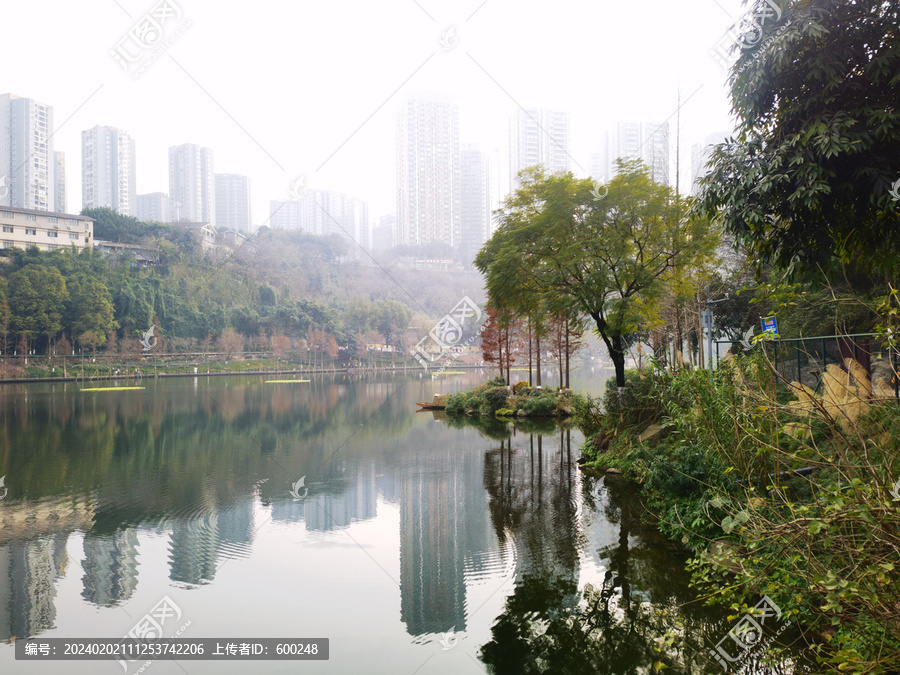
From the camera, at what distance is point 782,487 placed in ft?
11.3

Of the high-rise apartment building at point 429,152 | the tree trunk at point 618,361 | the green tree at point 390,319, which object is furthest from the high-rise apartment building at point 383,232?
the tree trunk at point 618,361

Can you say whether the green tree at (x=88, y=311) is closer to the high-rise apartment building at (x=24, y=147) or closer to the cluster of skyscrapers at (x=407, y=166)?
the cluster of skyscrapers at (x=407, y=166)

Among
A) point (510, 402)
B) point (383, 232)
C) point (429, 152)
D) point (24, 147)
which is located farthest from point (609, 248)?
point (383, 232)

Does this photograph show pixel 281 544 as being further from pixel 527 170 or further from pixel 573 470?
pixel 527 170

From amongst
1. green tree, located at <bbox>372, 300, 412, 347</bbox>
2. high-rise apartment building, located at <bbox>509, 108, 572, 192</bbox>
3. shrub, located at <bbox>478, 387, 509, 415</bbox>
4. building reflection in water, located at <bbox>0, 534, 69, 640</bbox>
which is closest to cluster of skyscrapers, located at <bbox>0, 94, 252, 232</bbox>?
green tree, located at <bbox>372, 300, 412, 347</bbox>

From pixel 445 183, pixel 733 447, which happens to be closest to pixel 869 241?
pixel 733 447

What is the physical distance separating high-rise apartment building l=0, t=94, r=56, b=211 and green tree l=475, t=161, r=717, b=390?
6325 cm

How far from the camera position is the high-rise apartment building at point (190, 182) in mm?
91000

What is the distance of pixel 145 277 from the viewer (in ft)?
180

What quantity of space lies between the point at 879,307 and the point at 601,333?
889 centimetres

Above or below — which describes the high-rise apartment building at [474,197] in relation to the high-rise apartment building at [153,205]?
below

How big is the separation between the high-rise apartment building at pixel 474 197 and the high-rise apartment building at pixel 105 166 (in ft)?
168

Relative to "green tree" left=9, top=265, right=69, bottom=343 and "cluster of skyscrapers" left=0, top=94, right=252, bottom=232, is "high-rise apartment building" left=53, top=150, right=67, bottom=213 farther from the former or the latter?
"green tree" left=9, top=265, right=69, bottom=343

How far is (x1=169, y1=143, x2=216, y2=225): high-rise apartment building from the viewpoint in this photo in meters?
91.0
